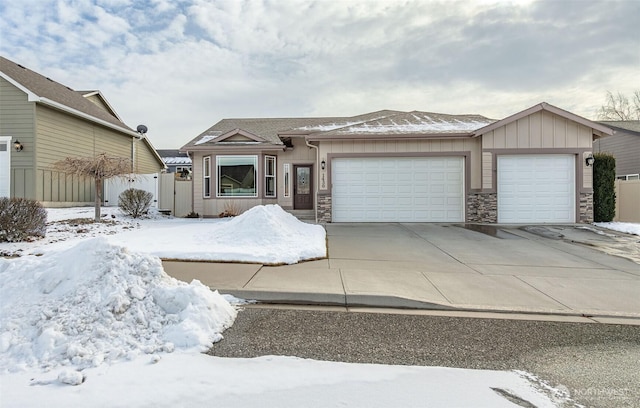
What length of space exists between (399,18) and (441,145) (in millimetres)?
4859

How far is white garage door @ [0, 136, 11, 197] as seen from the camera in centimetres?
1301

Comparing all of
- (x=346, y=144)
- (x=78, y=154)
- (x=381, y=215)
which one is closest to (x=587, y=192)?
(x=381, y=215)

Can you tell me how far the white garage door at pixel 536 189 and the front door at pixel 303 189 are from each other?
318 inches

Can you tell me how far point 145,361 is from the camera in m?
2.80

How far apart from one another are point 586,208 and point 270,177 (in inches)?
501

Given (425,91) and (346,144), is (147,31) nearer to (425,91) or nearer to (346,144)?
(346,144)

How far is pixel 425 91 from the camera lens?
16.2m

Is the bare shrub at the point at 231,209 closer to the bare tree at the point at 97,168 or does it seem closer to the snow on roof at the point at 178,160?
the bare tree at the point at 97,168

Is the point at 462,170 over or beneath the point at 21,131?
beneath

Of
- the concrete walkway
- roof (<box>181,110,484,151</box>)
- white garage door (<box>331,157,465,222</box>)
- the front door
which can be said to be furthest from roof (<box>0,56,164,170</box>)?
white garage door (<box>331,157,465,222</box>)

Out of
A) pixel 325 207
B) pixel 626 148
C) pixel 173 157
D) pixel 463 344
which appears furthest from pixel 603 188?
pixel 173 157

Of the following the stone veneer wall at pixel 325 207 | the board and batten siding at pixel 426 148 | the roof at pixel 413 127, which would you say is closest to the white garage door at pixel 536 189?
the board and batten siding at pixel 426 148

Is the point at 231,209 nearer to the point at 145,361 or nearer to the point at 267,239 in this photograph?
the point at 267,239

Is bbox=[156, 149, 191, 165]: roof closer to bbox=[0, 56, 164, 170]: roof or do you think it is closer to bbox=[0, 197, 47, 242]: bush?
bbox=[0, 56, 164, 170]: roof
